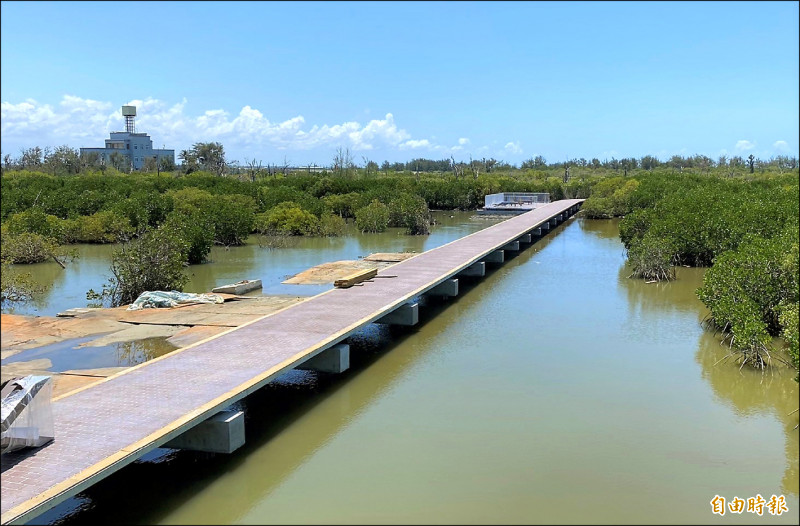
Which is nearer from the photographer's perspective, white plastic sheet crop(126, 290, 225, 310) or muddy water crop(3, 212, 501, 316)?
white plastic sheet crop(126, 290, 225, 310)

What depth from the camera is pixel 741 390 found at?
34.7ft

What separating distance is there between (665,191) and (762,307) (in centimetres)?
2041

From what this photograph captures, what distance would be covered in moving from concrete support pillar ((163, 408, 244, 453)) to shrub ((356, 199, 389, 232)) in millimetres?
27712

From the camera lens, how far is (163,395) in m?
7.92

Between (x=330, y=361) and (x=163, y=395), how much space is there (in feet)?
9.72

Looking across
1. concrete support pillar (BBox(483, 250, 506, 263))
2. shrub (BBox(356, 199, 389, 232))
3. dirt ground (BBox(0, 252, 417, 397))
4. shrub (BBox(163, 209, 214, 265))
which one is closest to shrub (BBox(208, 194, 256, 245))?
shrub (BBox(163, 209, 214, 265))

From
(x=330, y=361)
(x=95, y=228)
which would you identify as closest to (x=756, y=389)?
(x=330, y=361)

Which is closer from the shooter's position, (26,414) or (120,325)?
(26,414)

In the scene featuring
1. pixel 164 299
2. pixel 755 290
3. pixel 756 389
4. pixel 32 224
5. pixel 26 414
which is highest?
pixel 32 224

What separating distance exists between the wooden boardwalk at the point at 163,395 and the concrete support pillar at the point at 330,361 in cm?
16

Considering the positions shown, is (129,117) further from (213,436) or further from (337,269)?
(213,436)

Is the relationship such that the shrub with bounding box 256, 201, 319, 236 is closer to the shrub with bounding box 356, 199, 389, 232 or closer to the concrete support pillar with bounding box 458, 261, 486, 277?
the shrub with bounding box 356, 199, 389, 232

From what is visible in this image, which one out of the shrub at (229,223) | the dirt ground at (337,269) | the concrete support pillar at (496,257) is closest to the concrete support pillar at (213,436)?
the dirt ground at (337,269)

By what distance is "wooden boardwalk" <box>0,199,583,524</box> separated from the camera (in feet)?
19.4
